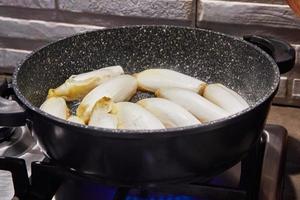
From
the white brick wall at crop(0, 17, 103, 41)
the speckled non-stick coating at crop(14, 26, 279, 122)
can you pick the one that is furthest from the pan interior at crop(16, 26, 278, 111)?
the white brick wall at crop(0, 17, 103, 41)

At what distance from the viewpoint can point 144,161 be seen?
1.53ft

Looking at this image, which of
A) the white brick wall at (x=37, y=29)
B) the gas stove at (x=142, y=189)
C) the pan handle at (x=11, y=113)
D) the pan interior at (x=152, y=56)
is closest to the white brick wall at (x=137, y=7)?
the white brick wall at (x=37, y=29)

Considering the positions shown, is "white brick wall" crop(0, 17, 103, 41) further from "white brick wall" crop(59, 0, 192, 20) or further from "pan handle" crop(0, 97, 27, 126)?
"pan handle" crop(0, 97, 27, 126)

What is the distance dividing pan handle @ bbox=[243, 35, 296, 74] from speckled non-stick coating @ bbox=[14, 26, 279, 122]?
0.03 meters

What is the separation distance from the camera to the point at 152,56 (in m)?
0.69

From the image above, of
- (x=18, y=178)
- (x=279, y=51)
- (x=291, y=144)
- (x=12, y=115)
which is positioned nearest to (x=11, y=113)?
(x=12, y=115)

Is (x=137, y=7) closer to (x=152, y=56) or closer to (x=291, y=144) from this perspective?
(x=152, y=56)

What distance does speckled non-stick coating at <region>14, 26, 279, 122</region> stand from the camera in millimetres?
622

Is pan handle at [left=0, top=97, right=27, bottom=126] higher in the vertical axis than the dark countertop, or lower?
higher

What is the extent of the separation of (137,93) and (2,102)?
0.18 metres

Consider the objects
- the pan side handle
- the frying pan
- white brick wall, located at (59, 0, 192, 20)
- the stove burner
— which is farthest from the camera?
white brick wall, located at (59, 0, 192, 20)

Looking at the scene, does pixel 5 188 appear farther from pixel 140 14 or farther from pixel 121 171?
pixel 140 14

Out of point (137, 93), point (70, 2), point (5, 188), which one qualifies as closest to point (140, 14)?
point (70, 2)

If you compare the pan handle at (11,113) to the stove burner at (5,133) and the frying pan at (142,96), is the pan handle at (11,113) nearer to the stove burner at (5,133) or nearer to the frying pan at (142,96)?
the frying pan at (142,96)
